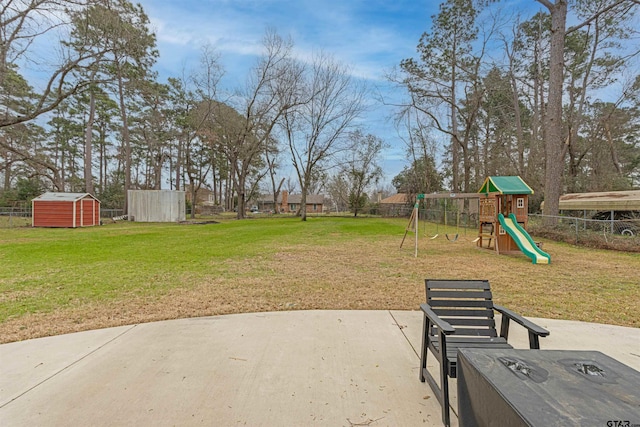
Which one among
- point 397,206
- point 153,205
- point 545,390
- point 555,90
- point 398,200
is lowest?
point 545,390

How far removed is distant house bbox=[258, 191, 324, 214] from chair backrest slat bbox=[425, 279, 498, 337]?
5308 centimetres

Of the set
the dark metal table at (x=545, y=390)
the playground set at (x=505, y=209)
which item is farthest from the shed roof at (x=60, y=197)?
the dark metal table at (x=545, y=390)

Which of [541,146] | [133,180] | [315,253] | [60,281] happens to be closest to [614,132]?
[541,146]

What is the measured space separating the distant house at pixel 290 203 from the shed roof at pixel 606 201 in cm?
4148

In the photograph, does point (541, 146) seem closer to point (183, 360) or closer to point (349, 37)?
point (349, 37)

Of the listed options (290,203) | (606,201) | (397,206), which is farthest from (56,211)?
(290,203)

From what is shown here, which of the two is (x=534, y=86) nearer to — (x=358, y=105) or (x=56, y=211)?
(x=358, y=105)

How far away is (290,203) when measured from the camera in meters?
59.9

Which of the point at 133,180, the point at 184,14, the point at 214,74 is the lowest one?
the point at 133,180

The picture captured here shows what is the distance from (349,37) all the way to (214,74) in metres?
17.6

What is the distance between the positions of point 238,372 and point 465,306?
1.94 m

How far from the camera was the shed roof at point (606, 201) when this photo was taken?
44.3ft

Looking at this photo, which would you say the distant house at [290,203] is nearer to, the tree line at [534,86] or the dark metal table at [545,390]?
the tree line at [534,86]

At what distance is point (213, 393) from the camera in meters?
2.20
